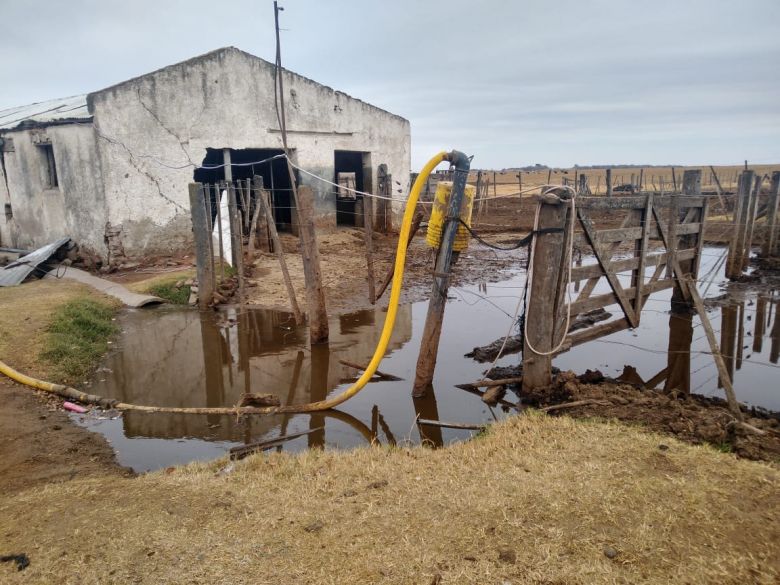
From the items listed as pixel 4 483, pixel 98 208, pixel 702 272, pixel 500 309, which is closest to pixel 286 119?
pixel 98 208

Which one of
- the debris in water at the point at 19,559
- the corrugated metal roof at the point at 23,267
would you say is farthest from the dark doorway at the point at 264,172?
the debris in water at the point at 19,559

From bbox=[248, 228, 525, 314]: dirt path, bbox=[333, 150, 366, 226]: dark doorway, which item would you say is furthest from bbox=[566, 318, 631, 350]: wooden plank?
bbox=[333, 150, 366, 226]: dark doorway

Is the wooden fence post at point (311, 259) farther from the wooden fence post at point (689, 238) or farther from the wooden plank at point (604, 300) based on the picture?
the wooden fence post at point (689, 238)

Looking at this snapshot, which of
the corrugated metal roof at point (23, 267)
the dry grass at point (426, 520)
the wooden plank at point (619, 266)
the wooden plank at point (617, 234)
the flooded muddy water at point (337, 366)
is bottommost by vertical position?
the flooded muddy water at point (337, 366)

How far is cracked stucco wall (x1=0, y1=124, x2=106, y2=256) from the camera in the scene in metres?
12.9

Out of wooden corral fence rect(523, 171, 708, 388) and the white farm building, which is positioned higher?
the white farm building

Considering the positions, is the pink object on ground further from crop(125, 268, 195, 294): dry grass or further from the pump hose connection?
crop(125, 268, 195, 294): dry grass

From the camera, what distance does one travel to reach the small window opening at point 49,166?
14280mm

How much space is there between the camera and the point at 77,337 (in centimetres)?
775

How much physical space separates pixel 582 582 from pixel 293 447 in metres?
3.00

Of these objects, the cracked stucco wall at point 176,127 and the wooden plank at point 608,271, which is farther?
the cracked stucco wall at point 176,127

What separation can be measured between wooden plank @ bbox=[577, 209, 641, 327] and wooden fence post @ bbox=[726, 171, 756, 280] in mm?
6705

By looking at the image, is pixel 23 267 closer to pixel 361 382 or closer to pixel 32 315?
pixel 32 315

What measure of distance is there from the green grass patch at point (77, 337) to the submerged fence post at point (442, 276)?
14.0 feet
